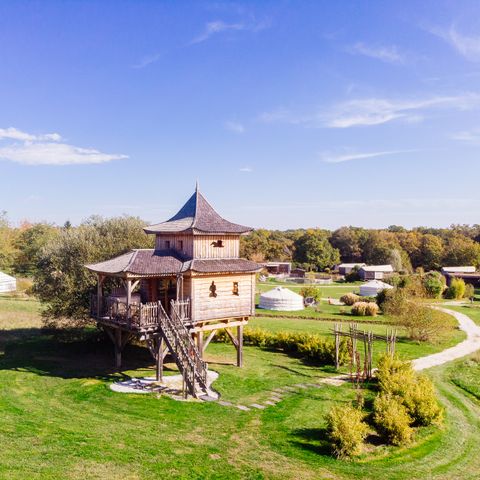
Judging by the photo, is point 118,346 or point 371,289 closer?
point 118,346

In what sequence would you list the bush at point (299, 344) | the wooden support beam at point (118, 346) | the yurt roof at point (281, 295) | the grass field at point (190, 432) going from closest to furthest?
the grass field at point (190, 432), the wooden support beam at point (118, 346), the bush at point (299, 344), the yurt roof at point (281, 295)

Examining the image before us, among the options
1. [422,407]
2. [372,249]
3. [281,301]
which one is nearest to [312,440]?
[422,407]

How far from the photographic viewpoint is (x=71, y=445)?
12.2 m

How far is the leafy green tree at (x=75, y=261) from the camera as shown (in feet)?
82.6

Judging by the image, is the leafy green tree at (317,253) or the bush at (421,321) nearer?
the bush at (421,321)

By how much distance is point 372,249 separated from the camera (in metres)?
97.4

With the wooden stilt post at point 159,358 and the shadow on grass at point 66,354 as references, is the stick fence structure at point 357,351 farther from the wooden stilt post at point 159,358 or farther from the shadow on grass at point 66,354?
the shadow on grass at point 66,354

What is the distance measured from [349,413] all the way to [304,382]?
7129mm

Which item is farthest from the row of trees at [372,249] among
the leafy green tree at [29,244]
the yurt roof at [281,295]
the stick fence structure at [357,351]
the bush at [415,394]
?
the bush at [415,394]

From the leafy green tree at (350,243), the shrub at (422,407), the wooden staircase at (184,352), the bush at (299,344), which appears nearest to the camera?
the shrub at (422,407)

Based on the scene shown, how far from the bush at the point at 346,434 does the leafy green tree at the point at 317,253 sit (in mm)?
82729

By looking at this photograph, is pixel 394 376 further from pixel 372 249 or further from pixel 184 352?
pixel 372 249

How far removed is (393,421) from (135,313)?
11066 millimetres

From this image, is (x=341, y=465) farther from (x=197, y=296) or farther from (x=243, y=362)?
(x=243, y=362)
